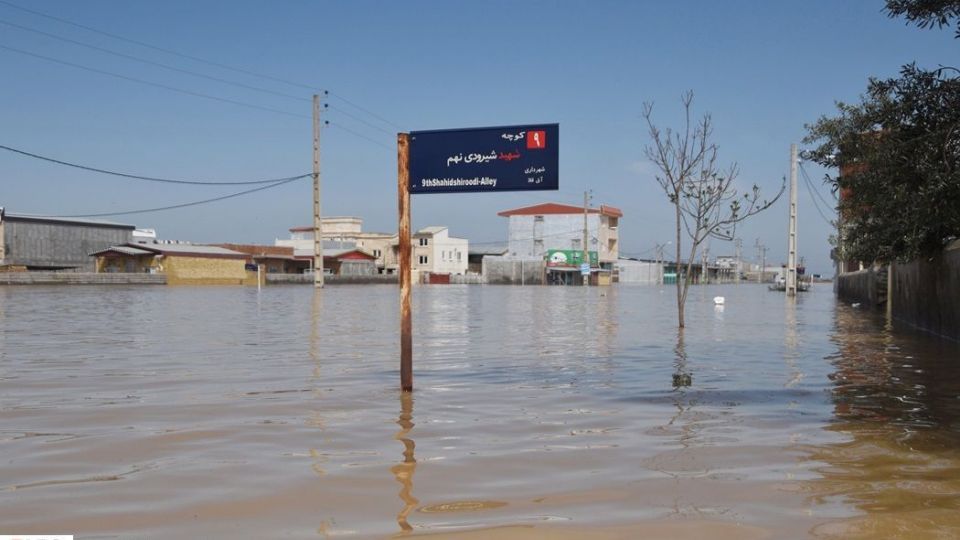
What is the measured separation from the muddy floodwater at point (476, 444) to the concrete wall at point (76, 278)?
4557cm

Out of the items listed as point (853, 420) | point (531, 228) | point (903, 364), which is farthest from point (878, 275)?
point (531, 228)

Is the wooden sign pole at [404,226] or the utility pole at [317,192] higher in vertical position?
the utility pole at [317,192]

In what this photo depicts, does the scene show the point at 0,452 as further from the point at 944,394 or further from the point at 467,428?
the point at 944,394

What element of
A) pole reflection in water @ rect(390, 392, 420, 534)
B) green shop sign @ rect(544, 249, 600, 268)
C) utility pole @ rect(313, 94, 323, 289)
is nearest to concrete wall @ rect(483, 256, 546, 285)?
green shop sign @ rect(544, 249, 600, 268)

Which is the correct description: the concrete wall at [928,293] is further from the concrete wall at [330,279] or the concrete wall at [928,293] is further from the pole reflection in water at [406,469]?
the concrete wall at [330,279]

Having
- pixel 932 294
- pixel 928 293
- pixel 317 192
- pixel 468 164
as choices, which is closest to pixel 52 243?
pixel 317 192

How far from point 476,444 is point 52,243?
7565 cm

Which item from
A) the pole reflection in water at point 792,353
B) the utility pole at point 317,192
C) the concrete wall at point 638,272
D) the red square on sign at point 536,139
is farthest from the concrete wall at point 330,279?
the red square on sign at point 536,139

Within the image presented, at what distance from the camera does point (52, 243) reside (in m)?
72.3

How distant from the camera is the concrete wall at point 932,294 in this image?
17.5m

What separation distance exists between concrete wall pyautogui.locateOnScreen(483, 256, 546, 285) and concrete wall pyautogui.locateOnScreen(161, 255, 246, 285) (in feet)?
131

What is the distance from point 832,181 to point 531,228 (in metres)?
112

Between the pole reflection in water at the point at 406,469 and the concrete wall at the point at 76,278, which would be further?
the concrete wall at the point at 76,278

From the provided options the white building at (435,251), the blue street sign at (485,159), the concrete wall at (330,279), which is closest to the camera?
the blue street sign at (485,159)
